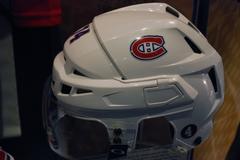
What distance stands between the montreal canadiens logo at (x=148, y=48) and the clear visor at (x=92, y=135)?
140 millimetres

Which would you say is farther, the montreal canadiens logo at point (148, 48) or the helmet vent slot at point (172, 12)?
the helmet vent slot at point (172, 12)

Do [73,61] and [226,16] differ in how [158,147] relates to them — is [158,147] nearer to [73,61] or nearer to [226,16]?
[73,61]

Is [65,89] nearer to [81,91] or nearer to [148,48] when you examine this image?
[81,91]

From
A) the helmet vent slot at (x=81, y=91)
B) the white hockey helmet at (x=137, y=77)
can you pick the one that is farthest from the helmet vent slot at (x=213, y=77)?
the helmet vent slot at (x=81, y=91)

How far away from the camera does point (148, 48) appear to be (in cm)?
105

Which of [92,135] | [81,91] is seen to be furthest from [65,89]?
[92,135]

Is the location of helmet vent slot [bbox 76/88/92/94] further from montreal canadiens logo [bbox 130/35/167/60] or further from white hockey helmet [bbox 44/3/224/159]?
montreal canadiens logo [bbox 130/35/167/60]

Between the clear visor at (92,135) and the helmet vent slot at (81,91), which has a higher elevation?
the helmet vent slot at (81,91)

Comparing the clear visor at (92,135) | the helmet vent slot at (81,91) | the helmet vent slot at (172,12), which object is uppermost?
the helmet vent slot at (172,12)

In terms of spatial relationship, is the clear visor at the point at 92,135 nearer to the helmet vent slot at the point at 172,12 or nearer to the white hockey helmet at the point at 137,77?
the white hockey helmet at the point at 137,77

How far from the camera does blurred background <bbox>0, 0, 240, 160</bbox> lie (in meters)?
1.30

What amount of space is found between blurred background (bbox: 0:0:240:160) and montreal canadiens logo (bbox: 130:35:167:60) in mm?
279

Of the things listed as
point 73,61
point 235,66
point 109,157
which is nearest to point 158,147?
point 109,157

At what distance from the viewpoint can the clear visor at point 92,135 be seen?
3.56 feet
